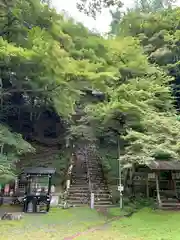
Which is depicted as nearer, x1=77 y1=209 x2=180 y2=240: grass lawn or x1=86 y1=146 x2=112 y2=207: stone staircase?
x1=77 y1=209 x2=180 y2=240: grass lawn

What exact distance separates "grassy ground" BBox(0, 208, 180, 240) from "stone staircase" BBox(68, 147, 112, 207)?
5.29 ft

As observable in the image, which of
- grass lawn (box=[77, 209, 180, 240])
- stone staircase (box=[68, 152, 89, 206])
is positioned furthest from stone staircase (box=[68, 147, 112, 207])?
grass lawn (box=[77, 209, 180, 240])

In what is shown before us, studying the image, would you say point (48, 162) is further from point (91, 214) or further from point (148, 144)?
point (148, 144)

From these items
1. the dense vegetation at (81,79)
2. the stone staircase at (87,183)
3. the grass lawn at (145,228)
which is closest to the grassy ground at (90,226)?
the grass lawn at (145,228)

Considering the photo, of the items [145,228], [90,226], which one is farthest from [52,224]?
[145,228]

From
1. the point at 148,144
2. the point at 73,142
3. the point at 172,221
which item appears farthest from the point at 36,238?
the point at 73,142

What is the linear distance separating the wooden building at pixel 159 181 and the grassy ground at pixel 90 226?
163 centimetres

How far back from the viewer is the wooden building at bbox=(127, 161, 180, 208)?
12.2m

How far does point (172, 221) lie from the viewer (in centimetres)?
983

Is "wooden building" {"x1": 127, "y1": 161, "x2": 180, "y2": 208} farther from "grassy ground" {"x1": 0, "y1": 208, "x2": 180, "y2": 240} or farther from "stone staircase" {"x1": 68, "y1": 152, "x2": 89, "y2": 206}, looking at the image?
"stone staircase" {"x1": 68, "y1": 152, "x2": 89, "y2": 206}

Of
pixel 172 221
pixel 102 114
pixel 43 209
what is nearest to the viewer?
pixel 172 221

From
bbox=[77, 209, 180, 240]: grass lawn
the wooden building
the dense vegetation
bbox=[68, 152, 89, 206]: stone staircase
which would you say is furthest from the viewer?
bbox=[68, 152, 89, 206]: stone staircase

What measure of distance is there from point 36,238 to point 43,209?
430cm

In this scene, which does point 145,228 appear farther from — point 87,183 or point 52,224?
point 87,183
